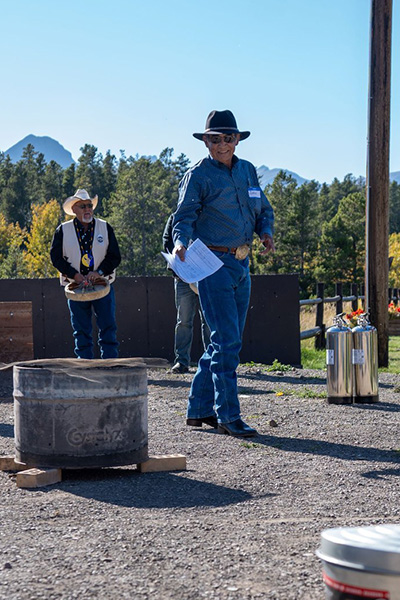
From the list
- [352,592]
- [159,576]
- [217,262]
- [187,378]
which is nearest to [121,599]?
[159,576]

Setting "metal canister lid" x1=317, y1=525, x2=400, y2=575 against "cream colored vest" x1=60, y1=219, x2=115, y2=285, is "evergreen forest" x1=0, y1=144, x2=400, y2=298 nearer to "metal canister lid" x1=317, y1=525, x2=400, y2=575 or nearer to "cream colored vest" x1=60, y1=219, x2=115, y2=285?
"cream colored vest" x1=60, y1=219, x2=115, y2=285

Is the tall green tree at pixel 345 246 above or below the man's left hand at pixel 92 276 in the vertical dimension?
above

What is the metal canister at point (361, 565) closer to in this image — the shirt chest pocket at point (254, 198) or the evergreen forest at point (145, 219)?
the shirt chest pocket at point (254, 198)

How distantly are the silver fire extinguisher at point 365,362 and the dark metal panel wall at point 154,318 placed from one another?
16.7 feet

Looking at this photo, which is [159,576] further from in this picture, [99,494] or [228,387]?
[228,387]

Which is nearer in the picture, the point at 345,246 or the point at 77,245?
the point at 77,245

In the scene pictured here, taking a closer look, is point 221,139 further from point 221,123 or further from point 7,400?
point 7,400

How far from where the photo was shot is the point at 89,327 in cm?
902

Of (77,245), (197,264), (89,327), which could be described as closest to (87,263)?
(77,245)

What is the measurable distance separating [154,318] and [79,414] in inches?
356

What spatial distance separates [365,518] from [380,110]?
7974 mm

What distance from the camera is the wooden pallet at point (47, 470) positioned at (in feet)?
16.9

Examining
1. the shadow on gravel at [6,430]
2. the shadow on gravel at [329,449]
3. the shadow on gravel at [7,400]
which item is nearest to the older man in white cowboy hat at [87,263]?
the shadow on gravel at [7,400]

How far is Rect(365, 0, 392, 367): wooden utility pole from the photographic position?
11.3 m
